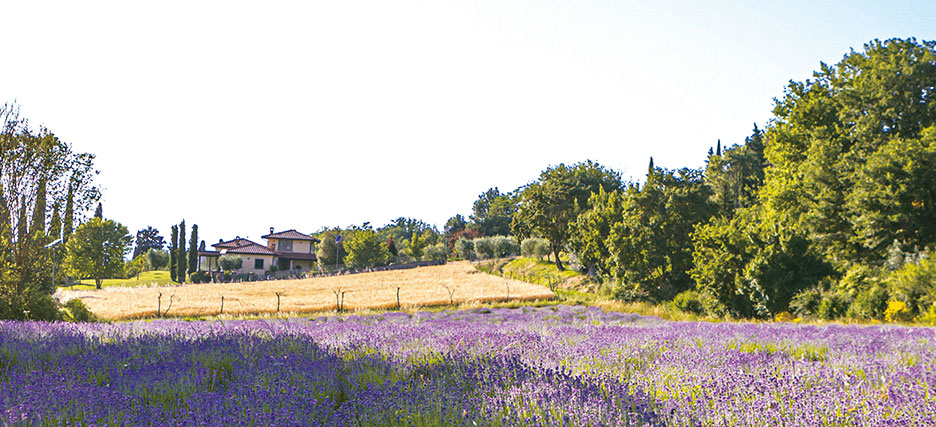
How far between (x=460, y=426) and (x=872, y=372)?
323 cm

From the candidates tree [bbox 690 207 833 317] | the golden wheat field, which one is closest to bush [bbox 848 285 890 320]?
tree [bbox 690 207 833 317]

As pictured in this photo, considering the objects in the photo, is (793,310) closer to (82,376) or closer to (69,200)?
(82,376)

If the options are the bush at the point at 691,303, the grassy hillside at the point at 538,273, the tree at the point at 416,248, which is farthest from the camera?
the tree at the point at 416,248

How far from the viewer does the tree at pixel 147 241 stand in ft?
359

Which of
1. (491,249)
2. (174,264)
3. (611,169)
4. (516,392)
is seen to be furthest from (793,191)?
(174,264)

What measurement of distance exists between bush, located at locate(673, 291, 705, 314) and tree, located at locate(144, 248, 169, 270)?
3562 inches

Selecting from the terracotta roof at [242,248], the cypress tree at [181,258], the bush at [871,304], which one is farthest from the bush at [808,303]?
the terracotta roof at [242,248]

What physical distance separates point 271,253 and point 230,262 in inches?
224

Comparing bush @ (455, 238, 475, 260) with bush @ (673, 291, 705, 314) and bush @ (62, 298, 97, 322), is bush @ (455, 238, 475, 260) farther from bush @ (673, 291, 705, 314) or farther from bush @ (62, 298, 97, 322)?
bush @ (62, 298, 97, 322)

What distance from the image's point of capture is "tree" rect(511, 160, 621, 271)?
48250 mm

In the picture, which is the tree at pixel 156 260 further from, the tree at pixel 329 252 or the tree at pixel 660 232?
the tree at pixel 660 232

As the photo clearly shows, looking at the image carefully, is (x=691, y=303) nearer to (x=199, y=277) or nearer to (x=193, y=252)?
(x=199, y=277)

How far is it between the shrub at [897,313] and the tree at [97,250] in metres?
61.1

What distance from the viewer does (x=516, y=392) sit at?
3.47 meters
